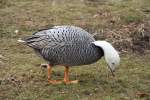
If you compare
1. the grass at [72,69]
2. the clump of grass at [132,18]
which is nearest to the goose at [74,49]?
the grass at [72,69]

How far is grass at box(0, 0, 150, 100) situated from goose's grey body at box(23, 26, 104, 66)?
15.6 inches

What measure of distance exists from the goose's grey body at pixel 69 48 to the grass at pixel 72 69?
40cm

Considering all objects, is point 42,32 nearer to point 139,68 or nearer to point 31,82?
point 31,82

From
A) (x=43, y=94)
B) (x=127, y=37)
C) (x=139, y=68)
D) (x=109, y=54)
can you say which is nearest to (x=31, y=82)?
(x=43, y=94)

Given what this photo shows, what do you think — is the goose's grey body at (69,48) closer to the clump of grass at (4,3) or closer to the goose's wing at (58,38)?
the goose's wing at (58,38)

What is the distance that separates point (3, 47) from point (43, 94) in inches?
90.2

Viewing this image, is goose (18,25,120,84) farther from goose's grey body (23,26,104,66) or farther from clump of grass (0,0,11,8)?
clump of grass (0,0,11,8)

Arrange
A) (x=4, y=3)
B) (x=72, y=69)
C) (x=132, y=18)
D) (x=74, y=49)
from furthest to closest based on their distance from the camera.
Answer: (x=4, y=3) → (x=132, y=18) → (x=72, y=69) → (x=74, y=49)

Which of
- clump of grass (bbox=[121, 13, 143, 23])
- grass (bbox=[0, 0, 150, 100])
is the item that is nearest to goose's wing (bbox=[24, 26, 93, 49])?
grass (bbox=[0, 0, 150, 100])

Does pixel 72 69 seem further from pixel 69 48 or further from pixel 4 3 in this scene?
pixel 4 3

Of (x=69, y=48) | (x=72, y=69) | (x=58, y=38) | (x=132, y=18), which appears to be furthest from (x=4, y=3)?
(x=69, y=48)

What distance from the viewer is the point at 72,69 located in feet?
25.8

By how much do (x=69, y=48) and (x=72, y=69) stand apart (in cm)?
107

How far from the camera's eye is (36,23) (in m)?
10.4
